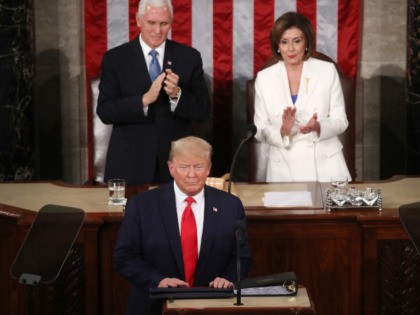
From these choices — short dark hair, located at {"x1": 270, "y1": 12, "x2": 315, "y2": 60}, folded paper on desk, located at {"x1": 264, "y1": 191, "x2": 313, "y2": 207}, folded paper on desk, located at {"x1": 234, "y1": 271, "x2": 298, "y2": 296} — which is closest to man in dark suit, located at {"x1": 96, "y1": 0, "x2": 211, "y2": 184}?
short dark hair, located at {"x1": 270, "y1": 12, "x2": 315, "y2": 60}

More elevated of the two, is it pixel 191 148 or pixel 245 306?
pixel 191 148

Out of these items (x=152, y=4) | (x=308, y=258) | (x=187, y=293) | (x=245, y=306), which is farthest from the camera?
(x=152, y=4)

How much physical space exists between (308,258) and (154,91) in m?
1.50

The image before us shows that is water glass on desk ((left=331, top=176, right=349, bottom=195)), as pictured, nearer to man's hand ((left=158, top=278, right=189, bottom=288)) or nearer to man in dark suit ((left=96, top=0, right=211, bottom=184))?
man in dark suit ((left=96, top=0, right=211, bottom=184))

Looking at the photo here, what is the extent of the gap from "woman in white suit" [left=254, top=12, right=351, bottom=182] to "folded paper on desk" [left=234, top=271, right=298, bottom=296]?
2.51 meters

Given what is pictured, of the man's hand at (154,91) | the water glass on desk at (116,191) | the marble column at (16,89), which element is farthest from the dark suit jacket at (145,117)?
the marble column at (16,89)

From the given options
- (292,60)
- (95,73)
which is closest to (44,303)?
(292,60)

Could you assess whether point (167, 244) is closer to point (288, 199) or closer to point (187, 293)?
point (187, 293)

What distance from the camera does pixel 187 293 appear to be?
4410 millimetres

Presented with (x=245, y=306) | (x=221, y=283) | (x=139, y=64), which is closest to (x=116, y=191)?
(x=139, y=64)

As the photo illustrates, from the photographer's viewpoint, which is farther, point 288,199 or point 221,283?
point 288,199

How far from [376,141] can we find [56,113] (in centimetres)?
258

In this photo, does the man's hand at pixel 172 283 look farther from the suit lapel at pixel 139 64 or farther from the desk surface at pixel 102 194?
the suit lapel at pixel 139 64

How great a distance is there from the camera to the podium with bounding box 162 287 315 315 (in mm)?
4281
